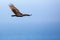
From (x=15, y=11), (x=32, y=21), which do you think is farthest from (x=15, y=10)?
(x=32, y=21)

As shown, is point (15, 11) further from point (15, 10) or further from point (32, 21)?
point (32, 21)

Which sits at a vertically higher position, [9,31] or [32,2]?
[32,2]

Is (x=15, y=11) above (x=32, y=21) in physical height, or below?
above

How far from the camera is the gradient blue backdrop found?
2.14m

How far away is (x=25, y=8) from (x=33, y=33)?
1.31 ft

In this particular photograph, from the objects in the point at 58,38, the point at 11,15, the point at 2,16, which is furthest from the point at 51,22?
the point at 2,16

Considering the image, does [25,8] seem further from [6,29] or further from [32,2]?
[6,29]

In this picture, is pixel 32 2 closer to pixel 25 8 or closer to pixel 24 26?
pixel 25 8

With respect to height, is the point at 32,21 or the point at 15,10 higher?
the point at 15,10

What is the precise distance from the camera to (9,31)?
214 centimetres

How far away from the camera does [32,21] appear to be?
85.4 inches

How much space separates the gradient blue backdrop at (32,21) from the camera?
214cm

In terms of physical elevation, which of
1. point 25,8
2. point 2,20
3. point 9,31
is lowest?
point 9,31

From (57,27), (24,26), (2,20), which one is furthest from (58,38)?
(2,20)
